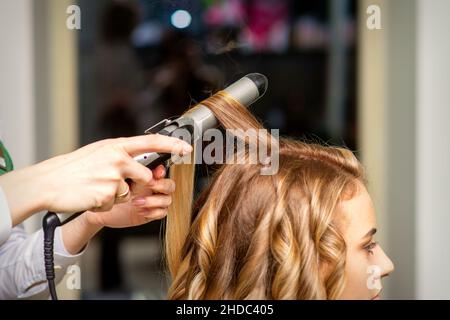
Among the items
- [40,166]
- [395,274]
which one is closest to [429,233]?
[395,274]

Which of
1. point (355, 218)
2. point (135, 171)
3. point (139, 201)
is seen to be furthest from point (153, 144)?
point (355, 218)

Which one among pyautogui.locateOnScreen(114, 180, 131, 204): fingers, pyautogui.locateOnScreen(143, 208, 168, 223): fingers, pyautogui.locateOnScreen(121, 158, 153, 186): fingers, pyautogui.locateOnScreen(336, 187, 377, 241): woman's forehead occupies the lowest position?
pyautogui.locateOnScreen(336, 187, 377, 241): woman's forehead

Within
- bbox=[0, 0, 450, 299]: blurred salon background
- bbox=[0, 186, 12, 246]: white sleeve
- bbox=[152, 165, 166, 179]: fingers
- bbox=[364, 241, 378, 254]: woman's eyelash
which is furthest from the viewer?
bbox=[0, 0, 450, 299]: blurred salon background

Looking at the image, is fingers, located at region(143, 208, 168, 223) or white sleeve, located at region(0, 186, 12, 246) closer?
white sleeve, located at region(0, 186, 12, 246)

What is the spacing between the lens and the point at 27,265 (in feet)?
3.52

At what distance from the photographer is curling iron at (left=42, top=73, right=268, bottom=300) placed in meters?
0.84

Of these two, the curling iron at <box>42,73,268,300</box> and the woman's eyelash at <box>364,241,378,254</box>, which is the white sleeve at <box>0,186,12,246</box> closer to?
the curling iron at <box>42,73,268,300</box>

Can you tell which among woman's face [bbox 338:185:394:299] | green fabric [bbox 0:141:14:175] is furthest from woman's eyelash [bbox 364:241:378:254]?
green fabric [bbox 0:141:14:175]

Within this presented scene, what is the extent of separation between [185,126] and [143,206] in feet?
0.50

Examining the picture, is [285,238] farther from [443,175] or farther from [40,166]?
[443,175]

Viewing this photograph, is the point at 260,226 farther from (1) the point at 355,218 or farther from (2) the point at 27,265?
(2) the point at 27,265

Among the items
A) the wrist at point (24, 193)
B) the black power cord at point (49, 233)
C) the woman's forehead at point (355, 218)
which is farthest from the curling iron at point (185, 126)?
the woman's forehead at point (355, 218)

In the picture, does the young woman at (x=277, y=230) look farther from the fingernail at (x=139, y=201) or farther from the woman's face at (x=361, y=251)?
the fingernail at (x=139, y=201)

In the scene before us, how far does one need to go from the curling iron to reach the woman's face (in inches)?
9.2
